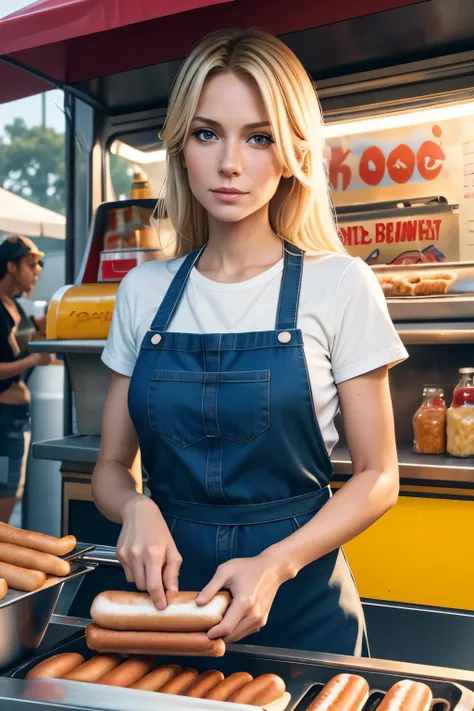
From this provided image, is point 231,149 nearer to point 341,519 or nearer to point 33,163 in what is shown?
point 341,519

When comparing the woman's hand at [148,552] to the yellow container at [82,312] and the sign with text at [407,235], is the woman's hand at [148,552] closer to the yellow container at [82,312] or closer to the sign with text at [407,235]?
the yellow container at [82,312]

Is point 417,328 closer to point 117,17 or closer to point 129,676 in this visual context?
point 117,17

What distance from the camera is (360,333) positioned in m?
1.38

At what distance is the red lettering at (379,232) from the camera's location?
2.80 m

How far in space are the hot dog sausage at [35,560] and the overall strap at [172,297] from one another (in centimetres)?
49

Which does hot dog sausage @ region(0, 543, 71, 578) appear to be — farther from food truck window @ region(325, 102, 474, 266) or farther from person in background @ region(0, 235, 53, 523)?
person in background @ region(0, 235, 53, 523)

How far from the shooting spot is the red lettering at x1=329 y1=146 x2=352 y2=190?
297cm

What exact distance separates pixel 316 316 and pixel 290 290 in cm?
7

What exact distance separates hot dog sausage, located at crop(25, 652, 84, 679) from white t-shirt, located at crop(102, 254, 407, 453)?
572 millimetres

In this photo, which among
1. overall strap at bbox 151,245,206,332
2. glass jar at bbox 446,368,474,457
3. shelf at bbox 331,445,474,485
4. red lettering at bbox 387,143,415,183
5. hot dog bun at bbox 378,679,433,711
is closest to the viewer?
hot dog bun at bbox 378,679,433,711

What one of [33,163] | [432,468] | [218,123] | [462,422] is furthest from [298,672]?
[33,163]

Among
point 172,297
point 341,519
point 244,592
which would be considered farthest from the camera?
point 172,297

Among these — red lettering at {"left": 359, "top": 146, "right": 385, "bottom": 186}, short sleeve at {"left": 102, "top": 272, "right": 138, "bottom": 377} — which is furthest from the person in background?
short sleeve at {"left": 102, "top": 272, "right": 138, "bottom": 377}

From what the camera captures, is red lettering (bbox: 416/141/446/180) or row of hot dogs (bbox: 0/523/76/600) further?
red lettering (bbox: 416/141/446/180)
